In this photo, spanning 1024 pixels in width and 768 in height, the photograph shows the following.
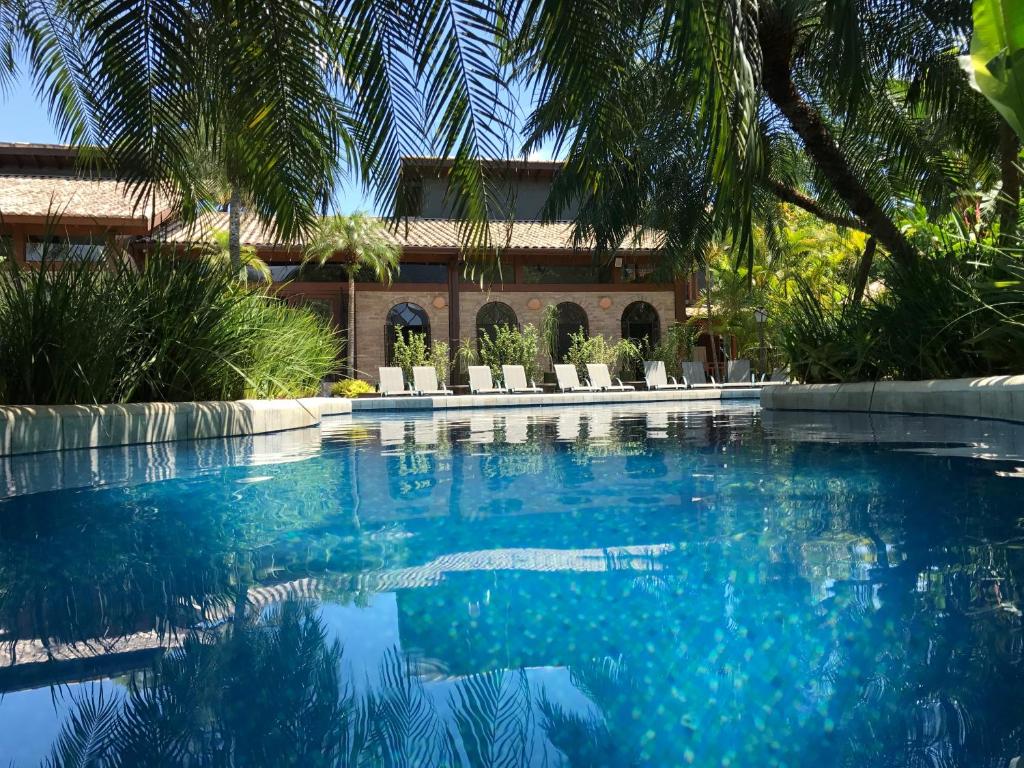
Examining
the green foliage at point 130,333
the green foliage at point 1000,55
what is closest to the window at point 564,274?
the green foliage at point 130,333

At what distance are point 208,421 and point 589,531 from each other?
4.52 meters

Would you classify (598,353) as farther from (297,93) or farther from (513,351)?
(297,93)

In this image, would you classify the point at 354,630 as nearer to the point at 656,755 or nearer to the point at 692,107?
the point at 656,755

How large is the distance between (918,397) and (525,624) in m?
6.24

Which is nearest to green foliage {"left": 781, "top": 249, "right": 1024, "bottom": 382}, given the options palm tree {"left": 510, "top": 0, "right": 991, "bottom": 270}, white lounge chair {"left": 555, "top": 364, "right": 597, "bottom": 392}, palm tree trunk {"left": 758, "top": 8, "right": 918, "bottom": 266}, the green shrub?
palm tree trunk {"left": 758, "top": 8, "right": 918, "bottom": 266}

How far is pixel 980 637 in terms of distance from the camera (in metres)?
1.47

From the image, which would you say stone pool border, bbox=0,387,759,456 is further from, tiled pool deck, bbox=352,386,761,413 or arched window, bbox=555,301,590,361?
arched window, bbox=555,301,590,361

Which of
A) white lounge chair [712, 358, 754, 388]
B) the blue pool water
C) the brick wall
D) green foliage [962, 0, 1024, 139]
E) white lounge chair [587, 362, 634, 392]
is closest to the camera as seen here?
the blue pool water

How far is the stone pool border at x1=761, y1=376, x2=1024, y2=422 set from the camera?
555cm

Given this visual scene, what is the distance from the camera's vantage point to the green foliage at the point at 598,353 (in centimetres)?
2319

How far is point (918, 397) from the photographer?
22.4 feet

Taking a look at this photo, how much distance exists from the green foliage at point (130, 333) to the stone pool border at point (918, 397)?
18.9 ft

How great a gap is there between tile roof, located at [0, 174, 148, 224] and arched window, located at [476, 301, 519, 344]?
10.3 meters

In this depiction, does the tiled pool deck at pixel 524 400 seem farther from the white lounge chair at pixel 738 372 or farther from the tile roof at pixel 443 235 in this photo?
the tile roof at pixel 443 235
